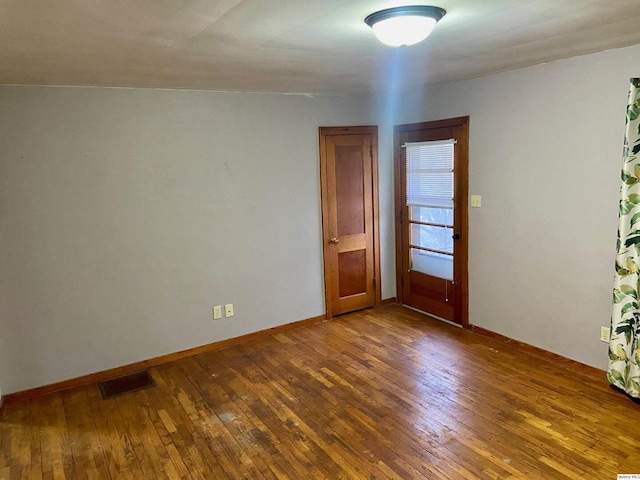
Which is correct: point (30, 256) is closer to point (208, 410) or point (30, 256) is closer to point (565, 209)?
point (208, 410)

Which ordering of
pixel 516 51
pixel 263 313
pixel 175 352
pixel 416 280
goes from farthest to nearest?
1. pixel 416 280
2. pixel 263 313
3. pixel 175 352
4. pixel 516 51

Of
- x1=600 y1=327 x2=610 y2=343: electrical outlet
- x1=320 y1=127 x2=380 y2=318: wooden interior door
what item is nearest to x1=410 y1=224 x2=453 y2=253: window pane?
x1=320 y1=127 x2=380 y2=318: wooden interior door

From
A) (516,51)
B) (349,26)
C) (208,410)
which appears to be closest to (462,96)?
(516,51)

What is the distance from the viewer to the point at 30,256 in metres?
3.43

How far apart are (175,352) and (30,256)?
1401mm

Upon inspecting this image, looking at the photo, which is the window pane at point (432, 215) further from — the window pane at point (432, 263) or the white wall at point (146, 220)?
the white wall at point (146, 220)

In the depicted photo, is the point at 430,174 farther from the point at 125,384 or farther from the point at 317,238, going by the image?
the point at 125,384

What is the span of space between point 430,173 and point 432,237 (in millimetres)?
658

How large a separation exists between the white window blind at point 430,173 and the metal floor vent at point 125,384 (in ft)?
10.1

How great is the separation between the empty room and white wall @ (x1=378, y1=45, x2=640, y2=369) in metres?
0.02

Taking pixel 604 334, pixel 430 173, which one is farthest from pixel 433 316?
pixel 604 334

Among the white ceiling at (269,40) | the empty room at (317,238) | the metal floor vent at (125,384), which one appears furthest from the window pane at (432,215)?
the metal floor vent at (125,384)

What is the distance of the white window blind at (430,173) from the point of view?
446cm

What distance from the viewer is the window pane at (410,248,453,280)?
4.62m
